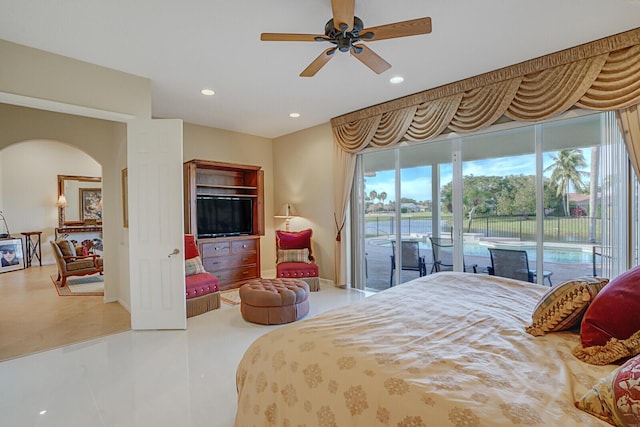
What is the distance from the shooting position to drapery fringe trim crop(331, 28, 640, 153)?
2637mm

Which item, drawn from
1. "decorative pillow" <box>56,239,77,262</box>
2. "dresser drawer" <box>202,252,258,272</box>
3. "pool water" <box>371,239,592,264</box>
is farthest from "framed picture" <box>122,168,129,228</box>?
"pool water" <box>371,239,592,264</box>

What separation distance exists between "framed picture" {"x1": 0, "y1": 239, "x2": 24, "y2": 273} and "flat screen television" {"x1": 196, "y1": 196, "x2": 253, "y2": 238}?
16.7 feet

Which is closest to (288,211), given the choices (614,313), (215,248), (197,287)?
(215,248)

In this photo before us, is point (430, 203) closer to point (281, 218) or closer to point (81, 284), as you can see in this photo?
point (281, 218)

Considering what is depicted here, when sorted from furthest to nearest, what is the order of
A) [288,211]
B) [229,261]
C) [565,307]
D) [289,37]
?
[288,211]
[229,261]
[289,37]
[565,307]

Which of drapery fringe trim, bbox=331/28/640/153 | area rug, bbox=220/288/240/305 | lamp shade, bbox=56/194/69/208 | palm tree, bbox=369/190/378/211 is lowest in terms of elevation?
area rug, bbox=220/288/240/305

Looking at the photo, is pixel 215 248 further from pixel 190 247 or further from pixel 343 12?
pixel 343 12

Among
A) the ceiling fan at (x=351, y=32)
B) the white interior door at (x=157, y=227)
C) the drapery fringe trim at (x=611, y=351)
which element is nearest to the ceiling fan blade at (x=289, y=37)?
the ceiling fan at (x=351, y=32)

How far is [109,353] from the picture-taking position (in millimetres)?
2865

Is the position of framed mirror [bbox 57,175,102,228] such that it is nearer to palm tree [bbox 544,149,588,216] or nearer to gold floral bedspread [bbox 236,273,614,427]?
gold floral bedspread [bbox 236,273,614,427]

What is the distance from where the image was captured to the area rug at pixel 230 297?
4.43 meters

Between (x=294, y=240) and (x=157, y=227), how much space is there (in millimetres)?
2352

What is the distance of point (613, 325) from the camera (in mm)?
1243

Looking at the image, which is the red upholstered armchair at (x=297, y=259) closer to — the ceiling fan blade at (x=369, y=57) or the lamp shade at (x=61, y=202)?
the ceiling fan blade at (x=369, y=57)
